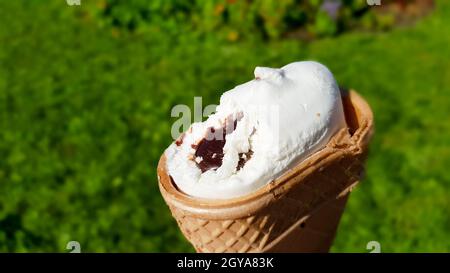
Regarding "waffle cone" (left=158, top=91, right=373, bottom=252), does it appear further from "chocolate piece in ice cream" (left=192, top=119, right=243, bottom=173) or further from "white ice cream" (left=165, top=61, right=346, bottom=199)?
"chocolate piece in ice cream" (left=192, top=119, right=243, bottom=173)

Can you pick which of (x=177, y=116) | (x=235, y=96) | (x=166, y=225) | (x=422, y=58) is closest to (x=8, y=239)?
(x=166, y=225)

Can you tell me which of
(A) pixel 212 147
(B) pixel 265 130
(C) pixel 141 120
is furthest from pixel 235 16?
(B) pixel 265 130

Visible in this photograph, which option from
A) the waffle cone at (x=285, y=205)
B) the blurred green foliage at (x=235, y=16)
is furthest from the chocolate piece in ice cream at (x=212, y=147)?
the blurred green foliage at (x=235, y=16)

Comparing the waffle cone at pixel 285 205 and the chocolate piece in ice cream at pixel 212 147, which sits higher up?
the chocolate piece in ice cream at pixel 212 147

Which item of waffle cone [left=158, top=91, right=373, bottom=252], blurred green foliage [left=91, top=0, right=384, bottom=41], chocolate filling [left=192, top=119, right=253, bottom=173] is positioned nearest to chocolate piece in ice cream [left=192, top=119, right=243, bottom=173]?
chocolate filling [left=192, top=119, right=253, bottom=173]

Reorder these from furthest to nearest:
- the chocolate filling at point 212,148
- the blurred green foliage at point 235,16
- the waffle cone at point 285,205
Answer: the blurred green foliage at point 235,16, the chocolate filling at point 212,148, the waffle cone at point 285,205

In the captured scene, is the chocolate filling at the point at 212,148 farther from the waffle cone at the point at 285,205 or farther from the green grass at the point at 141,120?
the green grass at the point at 141,120
